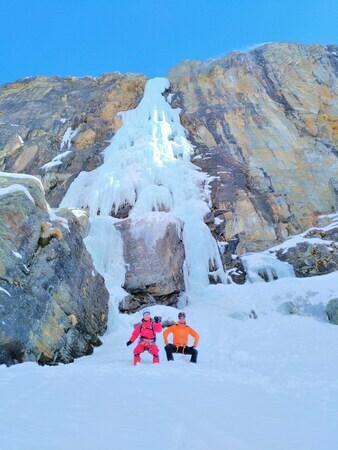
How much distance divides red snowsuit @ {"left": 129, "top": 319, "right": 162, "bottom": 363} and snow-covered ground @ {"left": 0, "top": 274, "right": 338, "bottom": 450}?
1.60 feet

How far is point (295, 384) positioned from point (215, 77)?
2945cm

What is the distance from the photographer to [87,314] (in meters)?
9.18

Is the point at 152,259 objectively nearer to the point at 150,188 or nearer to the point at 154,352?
the point at 150,188

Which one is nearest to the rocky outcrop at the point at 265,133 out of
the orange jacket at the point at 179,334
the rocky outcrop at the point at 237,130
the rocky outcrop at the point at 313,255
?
the rocky outcrop at the point at 237,130

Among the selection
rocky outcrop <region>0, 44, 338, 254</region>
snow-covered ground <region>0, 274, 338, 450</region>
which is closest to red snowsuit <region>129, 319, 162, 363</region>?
snow-covered ground <region>0, 274, 338, 450</region>

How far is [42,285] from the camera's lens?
797 cm

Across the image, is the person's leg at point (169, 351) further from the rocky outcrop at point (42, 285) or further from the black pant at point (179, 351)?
the rocky outcrop at point (42, 285)

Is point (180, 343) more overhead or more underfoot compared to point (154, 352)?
more overhead

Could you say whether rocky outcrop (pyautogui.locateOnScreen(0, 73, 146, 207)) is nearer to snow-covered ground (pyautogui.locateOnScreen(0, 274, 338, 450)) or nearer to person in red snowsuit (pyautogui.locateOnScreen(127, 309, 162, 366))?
person in red snowsuit (pyautogui.locateOnScreen(127, 309, 162, 366))

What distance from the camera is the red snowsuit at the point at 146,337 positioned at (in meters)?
6.73

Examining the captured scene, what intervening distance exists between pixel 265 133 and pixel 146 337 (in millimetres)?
23423

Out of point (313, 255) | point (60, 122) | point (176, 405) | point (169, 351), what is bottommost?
point (176, 405)

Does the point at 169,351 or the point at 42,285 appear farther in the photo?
the point at 42,285

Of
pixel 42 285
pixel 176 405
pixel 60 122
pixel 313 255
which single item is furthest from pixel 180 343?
pixel 60 122
